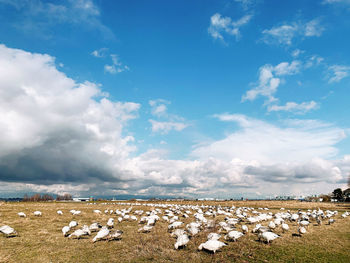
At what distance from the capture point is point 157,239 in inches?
776

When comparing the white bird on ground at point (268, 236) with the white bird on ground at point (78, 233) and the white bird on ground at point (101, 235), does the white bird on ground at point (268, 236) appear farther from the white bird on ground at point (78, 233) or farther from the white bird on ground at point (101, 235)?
the white bird on ground at point (78, 233)

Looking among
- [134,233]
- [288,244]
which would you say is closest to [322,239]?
[288,244]

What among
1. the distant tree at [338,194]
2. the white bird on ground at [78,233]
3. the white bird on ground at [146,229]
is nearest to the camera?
the white bird on ground at [78,233]

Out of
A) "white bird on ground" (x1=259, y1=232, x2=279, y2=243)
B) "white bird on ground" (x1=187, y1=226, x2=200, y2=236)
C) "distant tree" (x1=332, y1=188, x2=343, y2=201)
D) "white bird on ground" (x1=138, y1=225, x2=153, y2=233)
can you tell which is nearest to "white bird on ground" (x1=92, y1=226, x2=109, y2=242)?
"white bird on ground" (x1=138, y1=225, x2=153, y2=233)

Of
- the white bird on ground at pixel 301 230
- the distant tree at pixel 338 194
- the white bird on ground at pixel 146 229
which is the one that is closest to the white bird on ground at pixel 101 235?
the white bird on ground at pixel 146 229

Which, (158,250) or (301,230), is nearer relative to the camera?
(158,250)

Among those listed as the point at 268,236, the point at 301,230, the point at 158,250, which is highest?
the point at 268,236

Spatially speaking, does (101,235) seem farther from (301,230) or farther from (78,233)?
(301,230)

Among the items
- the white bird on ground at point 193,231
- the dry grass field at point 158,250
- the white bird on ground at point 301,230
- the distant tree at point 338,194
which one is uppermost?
the white bird on ground at point 193,231

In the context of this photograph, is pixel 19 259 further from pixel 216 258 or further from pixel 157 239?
pixel 216 258

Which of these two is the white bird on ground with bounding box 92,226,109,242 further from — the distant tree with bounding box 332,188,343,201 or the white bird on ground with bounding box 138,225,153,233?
the distant tree with bounding box 332,188,343,201

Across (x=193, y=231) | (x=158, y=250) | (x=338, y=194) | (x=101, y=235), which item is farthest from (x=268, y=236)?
(x=338, y=194)

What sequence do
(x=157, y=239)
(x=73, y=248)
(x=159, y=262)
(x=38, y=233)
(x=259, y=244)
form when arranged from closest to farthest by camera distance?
(x=159, y=262) → (x=73, y=248) → (x=259, y=244) → (x=157, y=239) → (x=38, y=233)

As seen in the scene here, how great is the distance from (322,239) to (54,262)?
22.6 m
